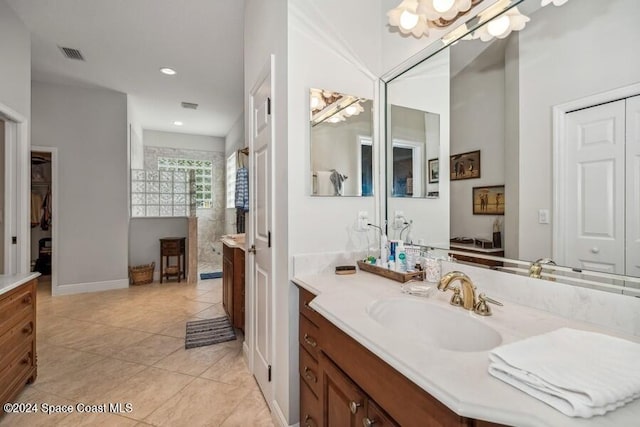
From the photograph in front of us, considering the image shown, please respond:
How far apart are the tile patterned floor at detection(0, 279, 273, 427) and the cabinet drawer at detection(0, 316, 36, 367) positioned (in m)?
0.36

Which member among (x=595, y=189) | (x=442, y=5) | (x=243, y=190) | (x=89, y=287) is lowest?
(x=89, y=287)

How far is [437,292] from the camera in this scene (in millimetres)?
1312

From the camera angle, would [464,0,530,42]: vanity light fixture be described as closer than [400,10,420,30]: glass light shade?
Yes

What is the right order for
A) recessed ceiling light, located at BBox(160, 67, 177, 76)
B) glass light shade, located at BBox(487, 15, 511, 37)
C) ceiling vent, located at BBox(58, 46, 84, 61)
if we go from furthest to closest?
1. recessed ceiling light, located at BBox(160, 67, 177, 76)
2. ceiling vent, located at BBox(58, 46, 84, 61)
3. glass light shade, located at BBox(487, 15, 511, 37)

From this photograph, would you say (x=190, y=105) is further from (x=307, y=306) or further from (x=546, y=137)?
(x=546, y=137)

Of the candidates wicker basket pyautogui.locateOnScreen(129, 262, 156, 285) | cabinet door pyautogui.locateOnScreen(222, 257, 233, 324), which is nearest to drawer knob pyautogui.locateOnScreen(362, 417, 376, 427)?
cabinet door pyautogui.locateOnScreen(222, 257, 233, 324)

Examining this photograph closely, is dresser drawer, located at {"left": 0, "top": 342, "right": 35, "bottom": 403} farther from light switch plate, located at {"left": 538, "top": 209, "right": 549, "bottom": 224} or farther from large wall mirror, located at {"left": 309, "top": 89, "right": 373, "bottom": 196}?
light switch plate, located at {"left": 538, "top": 209, "right": 549, "bottom": 224}

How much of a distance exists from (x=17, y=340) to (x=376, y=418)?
240cm

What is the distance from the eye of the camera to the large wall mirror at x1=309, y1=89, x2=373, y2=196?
1684mm

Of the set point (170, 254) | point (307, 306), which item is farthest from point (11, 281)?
point (170, 254)

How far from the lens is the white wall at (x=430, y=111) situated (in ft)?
5.08

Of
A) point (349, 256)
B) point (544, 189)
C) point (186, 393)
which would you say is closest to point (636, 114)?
point (544, 189)

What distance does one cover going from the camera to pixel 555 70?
106cm

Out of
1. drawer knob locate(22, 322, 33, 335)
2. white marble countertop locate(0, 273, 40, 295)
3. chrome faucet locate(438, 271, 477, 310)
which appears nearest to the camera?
chrome faucet locate(438, 271, 477, 310)
